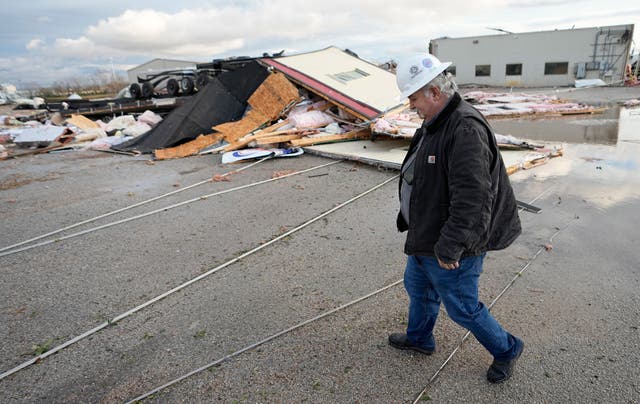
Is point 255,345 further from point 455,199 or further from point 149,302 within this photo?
point 455,199

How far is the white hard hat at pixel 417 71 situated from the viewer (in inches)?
77.7

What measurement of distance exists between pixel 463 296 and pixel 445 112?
0.97 meters

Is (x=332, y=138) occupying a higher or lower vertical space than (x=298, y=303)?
higher

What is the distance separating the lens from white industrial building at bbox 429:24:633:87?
2814cm

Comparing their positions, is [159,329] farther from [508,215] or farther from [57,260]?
[508,215]

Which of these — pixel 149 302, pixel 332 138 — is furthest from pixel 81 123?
pixel 149 302

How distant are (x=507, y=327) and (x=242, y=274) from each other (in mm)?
2328

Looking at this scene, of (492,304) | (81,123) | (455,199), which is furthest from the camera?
(81,123)

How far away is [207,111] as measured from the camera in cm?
1075

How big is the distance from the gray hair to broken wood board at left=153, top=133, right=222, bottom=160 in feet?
27.8

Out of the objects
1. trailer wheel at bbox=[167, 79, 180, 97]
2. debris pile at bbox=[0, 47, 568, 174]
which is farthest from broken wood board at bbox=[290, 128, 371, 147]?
trailer wheel at bbox=[167, 79, 180, 97]

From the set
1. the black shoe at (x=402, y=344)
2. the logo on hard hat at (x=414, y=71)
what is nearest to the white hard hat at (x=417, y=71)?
the logo on hard hat at (x=414, y=71)

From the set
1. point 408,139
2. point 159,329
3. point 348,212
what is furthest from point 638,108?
point 159,329

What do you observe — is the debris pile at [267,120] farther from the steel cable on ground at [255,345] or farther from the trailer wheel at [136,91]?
the steel cable on ground at [255,345]
